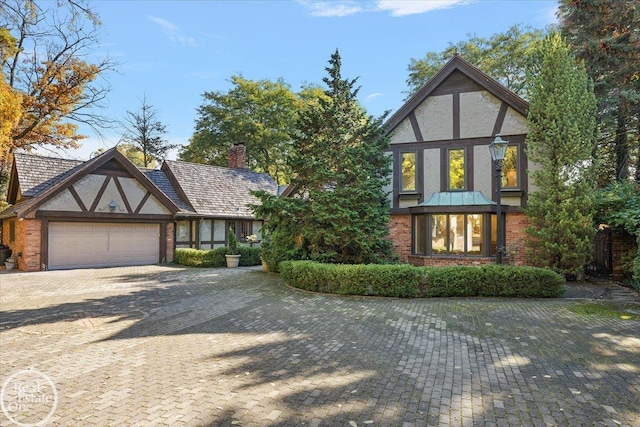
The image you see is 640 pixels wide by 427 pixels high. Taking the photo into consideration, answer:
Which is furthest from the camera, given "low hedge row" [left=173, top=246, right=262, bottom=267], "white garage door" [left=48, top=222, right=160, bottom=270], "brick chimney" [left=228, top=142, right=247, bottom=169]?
"brick chimney" [left=228, top=142, right=247, bottom=169]

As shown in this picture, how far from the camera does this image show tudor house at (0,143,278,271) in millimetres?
16500

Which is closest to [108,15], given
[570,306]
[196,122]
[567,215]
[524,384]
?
[524,384]

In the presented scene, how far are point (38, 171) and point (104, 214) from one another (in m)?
3.95

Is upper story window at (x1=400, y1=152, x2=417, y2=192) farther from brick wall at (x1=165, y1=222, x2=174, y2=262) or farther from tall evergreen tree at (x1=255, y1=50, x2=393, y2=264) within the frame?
brick wall at (x1=165, y1=222, x2=174, y2=262)

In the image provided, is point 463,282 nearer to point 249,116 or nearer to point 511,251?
point 511,251

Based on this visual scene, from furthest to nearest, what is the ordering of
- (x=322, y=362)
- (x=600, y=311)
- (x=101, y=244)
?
(x=101, y=244) < (x=600, y=311) < (x=322, y=362)

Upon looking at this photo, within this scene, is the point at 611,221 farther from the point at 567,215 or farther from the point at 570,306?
the point at 570,306

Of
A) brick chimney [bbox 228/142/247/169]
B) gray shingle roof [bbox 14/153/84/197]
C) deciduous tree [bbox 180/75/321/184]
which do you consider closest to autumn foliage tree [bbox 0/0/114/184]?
gray shingle roof [bbox 14/153/84/197]

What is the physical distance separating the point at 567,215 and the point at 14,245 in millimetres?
23565

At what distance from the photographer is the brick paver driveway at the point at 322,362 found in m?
3.81

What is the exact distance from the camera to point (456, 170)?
1482 centimetres

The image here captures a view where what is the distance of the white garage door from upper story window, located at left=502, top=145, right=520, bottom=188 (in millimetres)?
17133

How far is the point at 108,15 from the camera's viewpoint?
744 cm

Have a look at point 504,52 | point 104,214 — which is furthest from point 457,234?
point 504,52
